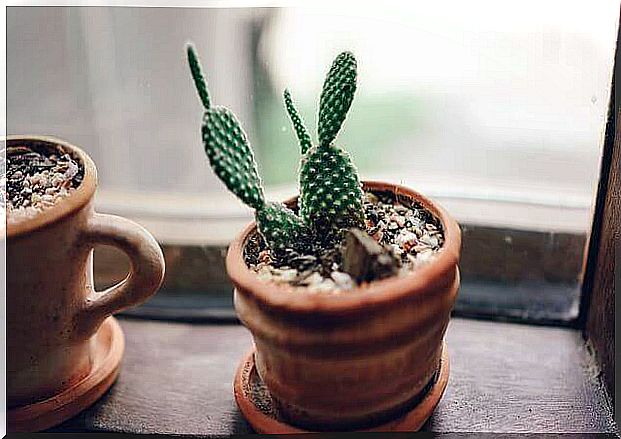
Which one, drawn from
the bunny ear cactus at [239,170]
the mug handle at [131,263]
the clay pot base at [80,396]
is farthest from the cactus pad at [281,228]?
the clay pot base at [80,396]

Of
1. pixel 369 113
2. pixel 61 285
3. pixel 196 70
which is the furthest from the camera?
pixel 369 113

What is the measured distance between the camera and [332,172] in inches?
28.9

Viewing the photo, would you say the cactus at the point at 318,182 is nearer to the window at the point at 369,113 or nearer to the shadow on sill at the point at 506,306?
the window at the point at 369,113

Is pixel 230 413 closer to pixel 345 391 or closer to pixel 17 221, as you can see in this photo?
pixel 345 391

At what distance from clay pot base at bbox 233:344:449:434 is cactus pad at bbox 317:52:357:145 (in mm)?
276

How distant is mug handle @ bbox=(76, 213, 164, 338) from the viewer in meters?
0.76

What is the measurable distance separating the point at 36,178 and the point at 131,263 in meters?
0.13

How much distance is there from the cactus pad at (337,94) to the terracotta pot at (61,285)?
221mm

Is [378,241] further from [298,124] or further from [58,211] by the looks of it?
[58,211]

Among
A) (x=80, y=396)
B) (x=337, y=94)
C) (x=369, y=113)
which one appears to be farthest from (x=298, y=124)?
(x=80, y=396)

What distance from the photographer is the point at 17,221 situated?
28.1 inches

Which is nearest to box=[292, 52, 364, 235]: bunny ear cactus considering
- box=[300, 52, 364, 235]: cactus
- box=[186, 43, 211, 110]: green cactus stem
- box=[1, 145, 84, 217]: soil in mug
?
box=[300, 52, 364, 235]: cactus

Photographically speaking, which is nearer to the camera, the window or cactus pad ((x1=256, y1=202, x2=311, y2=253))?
cactus pad ((x1=256, y1=202, x2=311, y2=253))

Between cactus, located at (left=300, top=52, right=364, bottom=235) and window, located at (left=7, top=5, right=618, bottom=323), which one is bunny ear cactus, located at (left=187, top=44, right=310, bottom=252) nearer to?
cactus, located at (left=300, top=52, right=364, bottom=235)
